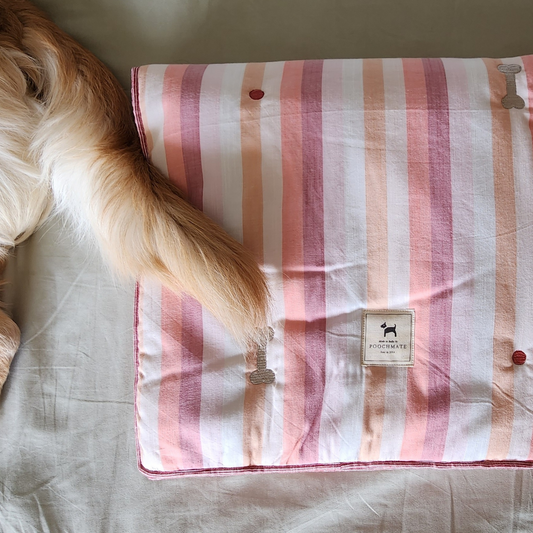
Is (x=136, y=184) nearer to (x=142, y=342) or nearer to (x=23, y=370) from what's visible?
(x=142, y=342)

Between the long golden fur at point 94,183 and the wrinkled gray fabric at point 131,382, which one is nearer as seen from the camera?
the long golden fur at point 94,183

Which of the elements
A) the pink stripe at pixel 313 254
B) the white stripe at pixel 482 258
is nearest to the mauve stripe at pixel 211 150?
the pink stripe at pixel 313 254

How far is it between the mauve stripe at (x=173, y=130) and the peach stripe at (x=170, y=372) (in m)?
0.18

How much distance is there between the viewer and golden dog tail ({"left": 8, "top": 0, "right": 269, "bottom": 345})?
2.19ft

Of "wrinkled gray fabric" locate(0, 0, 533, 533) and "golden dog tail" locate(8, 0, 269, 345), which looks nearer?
"golden dog tail" locate(8, 0, 269, 345)

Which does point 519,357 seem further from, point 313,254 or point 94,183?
point 94,183

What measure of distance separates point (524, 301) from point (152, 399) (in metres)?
0.60

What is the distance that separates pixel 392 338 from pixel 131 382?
1.49ft

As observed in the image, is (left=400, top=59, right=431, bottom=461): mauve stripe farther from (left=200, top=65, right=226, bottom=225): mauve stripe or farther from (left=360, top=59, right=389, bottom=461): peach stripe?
(left=200, top=65, right=226, bottom=225): mauve stripe

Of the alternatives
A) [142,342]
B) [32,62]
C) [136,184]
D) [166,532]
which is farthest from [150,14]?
[166,532]

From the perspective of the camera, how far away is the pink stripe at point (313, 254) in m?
0.70

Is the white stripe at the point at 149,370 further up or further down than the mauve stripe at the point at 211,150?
further down

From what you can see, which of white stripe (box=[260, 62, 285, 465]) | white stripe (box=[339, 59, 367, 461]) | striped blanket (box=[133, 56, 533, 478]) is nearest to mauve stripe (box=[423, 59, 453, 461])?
striped blanket (box=[133, 56, 533, 478])

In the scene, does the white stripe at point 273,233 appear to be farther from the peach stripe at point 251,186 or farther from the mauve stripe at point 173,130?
the mauve stripe at point 173,130
